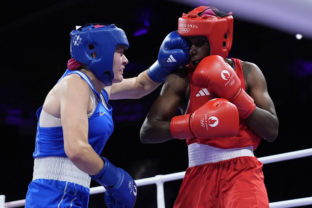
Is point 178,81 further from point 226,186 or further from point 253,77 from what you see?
point 226,186

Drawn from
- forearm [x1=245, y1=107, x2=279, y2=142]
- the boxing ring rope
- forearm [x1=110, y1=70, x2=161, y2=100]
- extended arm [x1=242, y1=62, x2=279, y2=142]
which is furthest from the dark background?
forearm [x1=245, y1=107, x2=279, y2=142]

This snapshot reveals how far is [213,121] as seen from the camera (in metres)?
1.71

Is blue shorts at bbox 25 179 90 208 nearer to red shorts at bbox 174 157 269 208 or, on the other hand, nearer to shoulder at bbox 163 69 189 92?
red shorts at bbox 174 157 269 208

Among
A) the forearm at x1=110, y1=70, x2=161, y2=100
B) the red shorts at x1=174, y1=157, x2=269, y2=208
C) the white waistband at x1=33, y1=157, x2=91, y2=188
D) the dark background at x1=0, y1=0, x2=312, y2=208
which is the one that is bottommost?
the dark background at x1=0, y1=0, x2=312, y2=208

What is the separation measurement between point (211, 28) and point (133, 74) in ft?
16.6

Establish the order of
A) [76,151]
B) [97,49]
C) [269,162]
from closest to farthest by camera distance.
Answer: [76,151], [97,49], [269,162]

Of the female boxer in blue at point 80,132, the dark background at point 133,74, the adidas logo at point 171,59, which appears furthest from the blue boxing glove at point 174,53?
the dark background at point 133,74

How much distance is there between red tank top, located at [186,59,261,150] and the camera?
1836 mm

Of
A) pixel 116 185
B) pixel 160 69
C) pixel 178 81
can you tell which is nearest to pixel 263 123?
pixel 178 81

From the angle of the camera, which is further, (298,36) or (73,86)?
(298,36)

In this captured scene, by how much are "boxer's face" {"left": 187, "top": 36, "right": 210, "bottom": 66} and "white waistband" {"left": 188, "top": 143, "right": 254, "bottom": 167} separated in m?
0.38

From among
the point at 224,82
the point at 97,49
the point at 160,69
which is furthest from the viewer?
the point at 160,69

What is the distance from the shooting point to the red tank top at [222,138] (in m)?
1.84

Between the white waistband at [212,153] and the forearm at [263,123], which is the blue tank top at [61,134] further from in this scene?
the forearm at [263,123]
